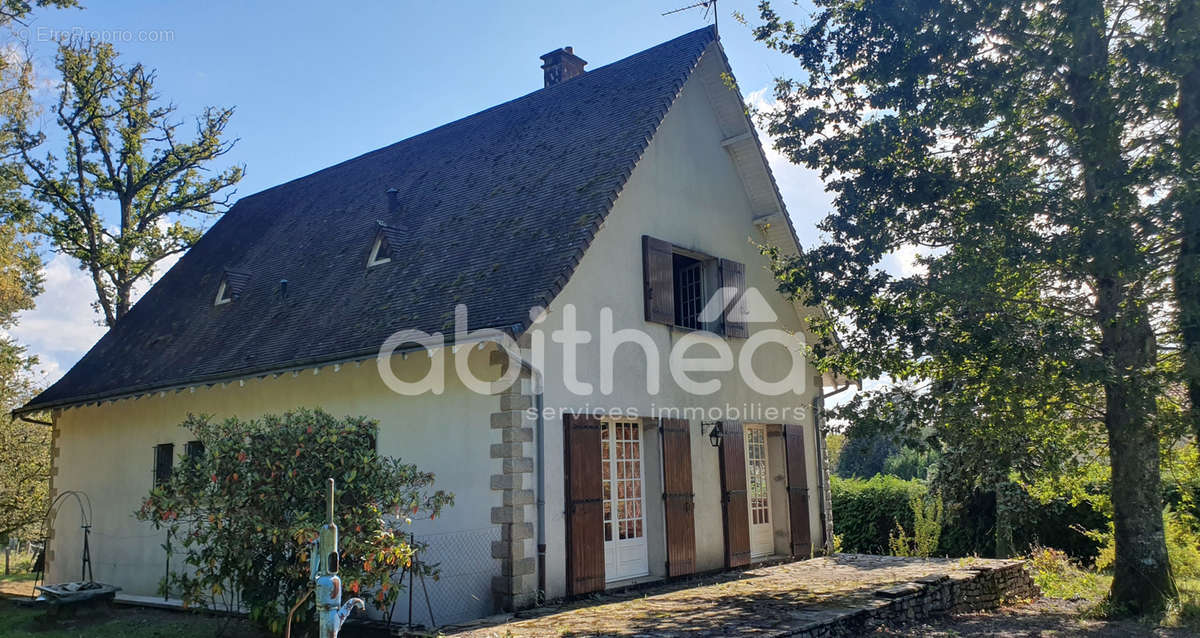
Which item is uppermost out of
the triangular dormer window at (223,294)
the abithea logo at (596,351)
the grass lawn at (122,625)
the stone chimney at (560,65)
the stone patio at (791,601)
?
the stone chimney at (560,65)

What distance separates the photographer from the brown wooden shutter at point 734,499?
36.9 feet

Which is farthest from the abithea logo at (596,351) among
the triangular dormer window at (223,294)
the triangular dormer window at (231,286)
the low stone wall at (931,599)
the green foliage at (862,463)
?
the green foliage at (862,463)

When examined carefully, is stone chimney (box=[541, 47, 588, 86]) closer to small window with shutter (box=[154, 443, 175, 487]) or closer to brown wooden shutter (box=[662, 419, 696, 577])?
brown wooden shutter (box=[662, 419, 696, 577])

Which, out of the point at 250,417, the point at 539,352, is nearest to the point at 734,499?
the point at 539,352

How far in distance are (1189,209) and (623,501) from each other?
21.0ft

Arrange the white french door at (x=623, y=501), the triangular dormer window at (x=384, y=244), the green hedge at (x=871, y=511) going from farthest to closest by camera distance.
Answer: the green hedge at (x=871, y=511) < the triangular dormer window at (x=384, y=244) < the white french door at (x=623, y=501)

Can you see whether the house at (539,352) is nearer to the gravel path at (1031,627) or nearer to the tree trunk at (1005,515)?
the gravel path at (1031,627)

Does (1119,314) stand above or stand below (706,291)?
below

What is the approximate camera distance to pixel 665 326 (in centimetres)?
1094

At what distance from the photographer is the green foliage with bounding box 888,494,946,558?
1464 cm

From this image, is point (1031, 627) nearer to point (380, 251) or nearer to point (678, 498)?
point (678, 498)

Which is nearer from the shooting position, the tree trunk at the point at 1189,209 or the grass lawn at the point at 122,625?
Result: the tree trunk at the point at 1189,209

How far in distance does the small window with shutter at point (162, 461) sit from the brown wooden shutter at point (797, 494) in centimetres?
917

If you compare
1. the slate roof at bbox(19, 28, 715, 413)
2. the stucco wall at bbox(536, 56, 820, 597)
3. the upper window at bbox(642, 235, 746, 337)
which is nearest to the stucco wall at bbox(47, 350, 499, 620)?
the slate roof at bbox(19, 28, 715, 413)
